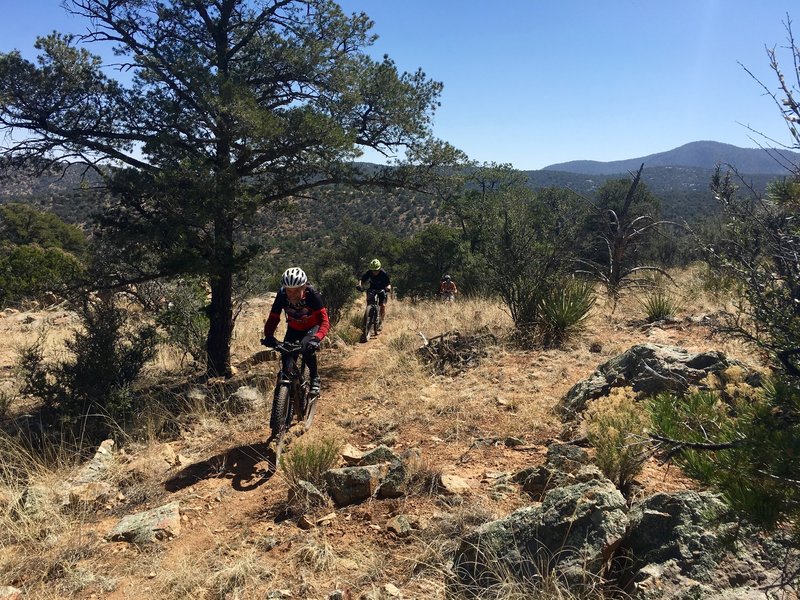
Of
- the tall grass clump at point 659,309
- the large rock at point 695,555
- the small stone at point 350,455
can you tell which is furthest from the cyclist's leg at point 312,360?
the tall grass clump at point 659,309

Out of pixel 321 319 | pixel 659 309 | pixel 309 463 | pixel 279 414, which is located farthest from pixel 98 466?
pixel 659 309

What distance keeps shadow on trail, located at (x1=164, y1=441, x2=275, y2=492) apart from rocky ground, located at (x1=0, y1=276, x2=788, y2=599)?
21mm

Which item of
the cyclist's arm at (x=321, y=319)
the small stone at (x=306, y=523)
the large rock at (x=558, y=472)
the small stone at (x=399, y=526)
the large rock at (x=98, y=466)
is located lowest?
the large rock at (x=98, y=466)

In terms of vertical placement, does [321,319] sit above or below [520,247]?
below

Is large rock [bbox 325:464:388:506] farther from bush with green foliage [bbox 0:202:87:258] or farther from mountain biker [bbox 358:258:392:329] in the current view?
bush with green foliage [bbox 0:202:87:258]

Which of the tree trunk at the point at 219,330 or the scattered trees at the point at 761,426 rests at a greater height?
the scattered trees at the point at 761,426

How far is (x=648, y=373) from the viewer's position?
5.43m

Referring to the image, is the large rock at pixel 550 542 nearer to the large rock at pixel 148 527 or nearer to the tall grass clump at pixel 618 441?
the tall grass clump at pixel 618 441

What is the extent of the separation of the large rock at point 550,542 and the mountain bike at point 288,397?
2669 millimetres

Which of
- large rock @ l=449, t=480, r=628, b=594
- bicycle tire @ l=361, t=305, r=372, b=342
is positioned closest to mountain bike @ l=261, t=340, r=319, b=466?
large rock @ l=449, t=480, r=628, b=594

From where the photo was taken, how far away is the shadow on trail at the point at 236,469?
16.6ft

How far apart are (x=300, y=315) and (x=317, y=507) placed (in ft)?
8.05

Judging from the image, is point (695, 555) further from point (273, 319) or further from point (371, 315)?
point (371, 315)

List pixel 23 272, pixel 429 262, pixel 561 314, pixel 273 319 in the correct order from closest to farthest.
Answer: pixel 273 319 < pixel 561 314 < pixel 23 272 < pixel 429 262
